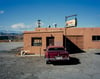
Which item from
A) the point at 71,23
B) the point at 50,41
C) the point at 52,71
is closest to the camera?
the point at 52,71

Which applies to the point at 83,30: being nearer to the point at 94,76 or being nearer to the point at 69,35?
the point at 69,35

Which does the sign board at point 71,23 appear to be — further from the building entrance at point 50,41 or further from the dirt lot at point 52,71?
the dirt lot at point 52,71

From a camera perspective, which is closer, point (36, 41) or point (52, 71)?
point (52, 71)

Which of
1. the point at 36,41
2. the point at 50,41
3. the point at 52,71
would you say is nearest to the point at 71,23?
the point at 50,41

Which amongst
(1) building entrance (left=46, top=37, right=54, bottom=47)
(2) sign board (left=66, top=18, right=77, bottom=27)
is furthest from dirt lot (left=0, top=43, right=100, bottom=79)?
(2) sign board (left=66, top=18, right=77, bottom=27)

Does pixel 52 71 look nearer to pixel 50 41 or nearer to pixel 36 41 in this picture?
pixel 50 41

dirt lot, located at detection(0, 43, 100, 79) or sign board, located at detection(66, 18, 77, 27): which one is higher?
sign board, located at detection(66, 18, 77, 27)

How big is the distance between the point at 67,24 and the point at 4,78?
59.2 ft

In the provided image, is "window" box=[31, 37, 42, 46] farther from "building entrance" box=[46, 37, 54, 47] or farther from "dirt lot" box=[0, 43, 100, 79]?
"dirt lot" box=[0, 43, 100, 79]

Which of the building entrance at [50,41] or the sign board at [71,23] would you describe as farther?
the sign board at [71,23]

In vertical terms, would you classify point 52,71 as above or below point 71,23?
below

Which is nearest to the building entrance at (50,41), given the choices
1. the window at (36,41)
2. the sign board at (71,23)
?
the window at (36,41)

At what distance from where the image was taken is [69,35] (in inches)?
1162

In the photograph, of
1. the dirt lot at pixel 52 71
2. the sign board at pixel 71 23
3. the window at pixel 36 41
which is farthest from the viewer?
the sign board at pixel 71 23
